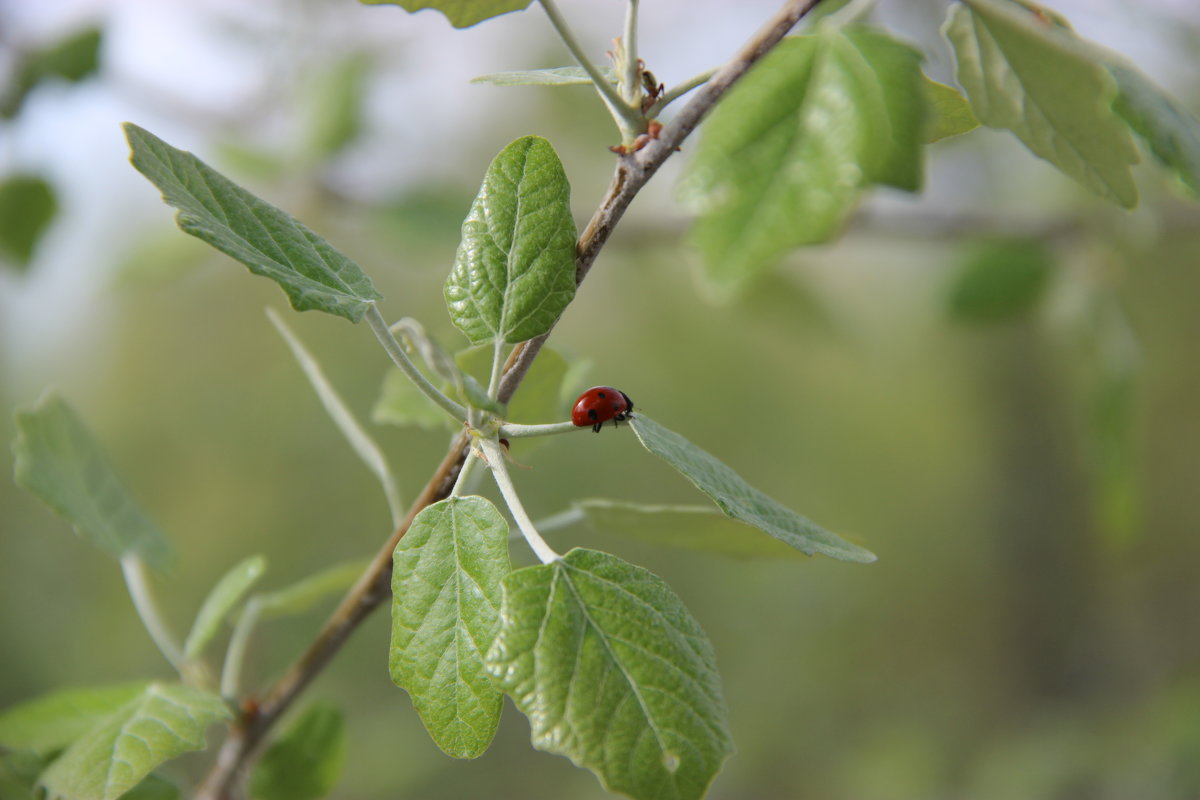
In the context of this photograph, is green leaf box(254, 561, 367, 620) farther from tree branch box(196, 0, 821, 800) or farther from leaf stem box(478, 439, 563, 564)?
leaf stem box(478, 439, 563, 564)

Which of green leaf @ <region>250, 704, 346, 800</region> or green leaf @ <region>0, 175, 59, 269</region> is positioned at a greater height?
green leaf @ <region>0, 175, 59, 269</region>

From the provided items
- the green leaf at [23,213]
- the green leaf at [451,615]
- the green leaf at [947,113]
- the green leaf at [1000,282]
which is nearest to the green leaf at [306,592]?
the green leaf at [451,615]

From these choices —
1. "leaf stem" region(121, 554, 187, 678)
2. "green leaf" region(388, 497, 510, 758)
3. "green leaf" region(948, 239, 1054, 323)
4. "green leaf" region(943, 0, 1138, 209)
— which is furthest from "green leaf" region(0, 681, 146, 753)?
"green leaf" region(948, 239, 1054, 323)

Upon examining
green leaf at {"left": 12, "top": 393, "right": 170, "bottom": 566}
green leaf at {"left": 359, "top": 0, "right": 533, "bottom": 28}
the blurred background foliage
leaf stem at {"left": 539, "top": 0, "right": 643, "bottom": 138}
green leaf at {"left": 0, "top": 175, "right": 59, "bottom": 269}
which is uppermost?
green leaf at {"left": 0, "top": 175, "right": 59, "bottom": 269}

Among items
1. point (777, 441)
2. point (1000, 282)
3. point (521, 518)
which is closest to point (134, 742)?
point (521, 518)

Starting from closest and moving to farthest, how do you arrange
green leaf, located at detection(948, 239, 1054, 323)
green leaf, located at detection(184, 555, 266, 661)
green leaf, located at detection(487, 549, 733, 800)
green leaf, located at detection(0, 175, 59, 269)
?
1. green leaf, located at detection(487, 549, 733, 800)
2. green leaf, located at detection(184, 555, 266, 661)
3. green leaf, located at detection(0, 175, 59, 269)
4. green leaf, located at detection(948, 239, 1054, 323)

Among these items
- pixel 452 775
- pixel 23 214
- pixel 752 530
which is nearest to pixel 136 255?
pixel 23 214

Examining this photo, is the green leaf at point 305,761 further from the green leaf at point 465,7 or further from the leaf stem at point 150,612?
the green leaf at point 465,7

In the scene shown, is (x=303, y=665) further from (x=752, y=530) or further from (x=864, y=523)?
(x=864, y=523)
